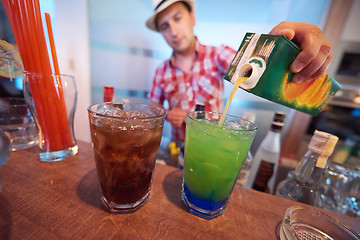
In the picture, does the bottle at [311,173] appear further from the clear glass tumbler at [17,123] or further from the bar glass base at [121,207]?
the clear glass tumbler at [17,123]

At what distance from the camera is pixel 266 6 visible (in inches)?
59.7

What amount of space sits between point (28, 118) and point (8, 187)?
13.1 inches

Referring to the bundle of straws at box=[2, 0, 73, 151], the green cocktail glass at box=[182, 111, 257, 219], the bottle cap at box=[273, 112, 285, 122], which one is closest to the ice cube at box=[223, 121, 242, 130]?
the green cocktail glass at box=[182, 111, 257, 219]

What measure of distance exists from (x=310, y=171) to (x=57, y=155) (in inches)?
34.5

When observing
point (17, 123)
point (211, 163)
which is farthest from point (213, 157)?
point (17, 123)

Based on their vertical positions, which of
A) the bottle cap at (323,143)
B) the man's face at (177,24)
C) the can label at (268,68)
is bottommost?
the bottle cap at (323,143)

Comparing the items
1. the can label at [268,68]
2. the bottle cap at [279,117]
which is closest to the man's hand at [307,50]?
the can label at [268,68]

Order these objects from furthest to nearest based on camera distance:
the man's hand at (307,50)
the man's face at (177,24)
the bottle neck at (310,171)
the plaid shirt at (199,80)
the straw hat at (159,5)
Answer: the plaid shirt at (199,80)
the man's face at (177,24)
the straw hat at (159,5)
the bottle neck at (310,171)
the man's hand at (307,50)

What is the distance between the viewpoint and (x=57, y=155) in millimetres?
538

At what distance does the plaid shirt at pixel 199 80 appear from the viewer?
4.81ft

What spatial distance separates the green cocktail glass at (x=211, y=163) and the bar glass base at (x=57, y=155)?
433 mm

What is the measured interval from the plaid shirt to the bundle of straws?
983 millimetres

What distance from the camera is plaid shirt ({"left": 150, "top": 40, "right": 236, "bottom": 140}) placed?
146cm

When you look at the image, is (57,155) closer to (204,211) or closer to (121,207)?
(121,207)
